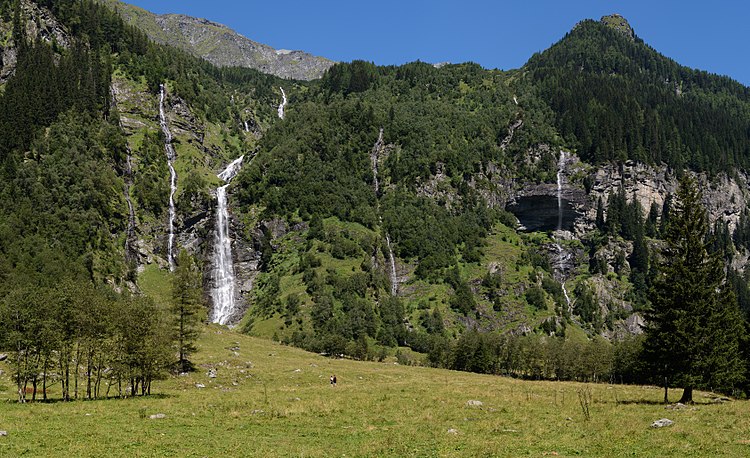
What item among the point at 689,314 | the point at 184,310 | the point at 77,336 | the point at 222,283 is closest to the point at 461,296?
the point at 222,283

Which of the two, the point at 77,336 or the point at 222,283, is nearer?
the point at 77,336

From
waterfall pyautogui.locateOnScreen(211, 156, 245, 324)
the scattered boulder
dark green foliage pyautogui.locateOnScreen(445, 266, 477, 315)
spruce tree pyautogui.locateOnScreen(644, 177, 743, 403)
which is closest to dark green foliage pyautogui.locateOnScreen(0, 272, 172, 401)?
the scattered boulder

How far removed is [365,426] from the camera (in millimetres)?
30531

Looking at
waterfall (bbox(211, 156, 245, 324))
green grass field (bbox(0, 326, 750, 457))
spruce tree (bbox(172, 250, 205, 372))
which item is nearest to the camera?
green grass field (bbox(0, 326, 750, 457))

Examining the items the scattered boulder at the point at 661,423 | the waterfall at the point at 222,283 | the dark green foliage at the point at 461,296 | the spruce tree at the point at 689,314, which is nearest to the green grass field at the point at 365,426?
the scattered boulder at the point at 661,423

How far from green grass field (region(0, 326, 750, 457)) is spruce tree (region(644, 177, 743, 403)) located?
4078 millimetres

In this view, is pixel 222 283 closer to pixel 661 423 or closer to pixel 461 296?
pixel 461 296

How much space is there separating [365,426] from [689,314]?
28.0 m

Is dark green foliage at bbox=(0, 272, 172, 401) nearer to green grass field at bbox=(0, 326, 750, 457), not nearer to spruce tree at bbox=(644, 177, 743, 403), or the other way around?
green grass field at bbox=(0, 326, 750, 457)

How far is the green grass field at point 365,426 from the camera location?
75.6 ft

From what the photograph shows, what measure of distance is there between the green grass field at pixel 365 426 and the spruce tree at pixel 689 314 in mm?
4078

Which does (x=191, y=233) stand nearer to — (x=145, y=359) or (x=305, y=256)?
(x=305, y=256)

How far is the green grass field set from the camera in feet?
75.6

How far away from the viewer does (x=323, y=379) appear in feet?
221
